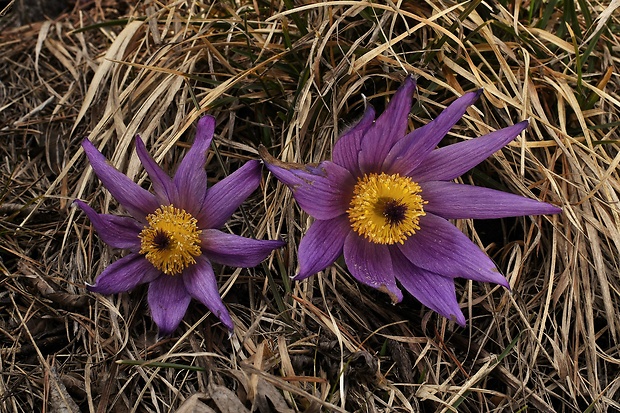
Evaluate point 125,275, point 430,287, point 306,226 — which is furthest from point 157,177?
point 430,287

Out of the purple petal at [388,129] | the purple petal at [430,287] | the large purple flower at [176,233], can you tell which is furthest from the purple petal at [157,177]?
the purple petal at [430,287]

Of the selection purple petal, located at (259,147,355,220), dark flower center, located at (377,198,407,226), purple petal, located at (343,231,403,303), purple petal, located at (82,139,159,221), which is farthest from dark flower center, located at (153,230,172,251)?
dark flower center, located at (377,198,407,226)

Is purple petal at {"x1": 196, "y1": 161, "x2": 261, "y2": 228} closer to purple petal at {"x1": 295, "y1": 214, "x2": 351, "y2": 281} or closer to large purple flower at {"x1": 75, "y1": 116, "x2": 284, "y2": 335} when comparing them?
large purple flower at {"x1": 75, "y1": 116, "x2": 284, "y2": 335}

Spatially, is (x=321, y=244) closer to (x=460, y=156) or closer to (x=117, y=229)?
(x=460, y=156)

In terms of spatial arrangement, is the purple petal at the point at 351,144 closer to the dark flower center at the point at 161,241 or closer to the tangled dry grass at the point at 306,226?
the tangled dry grass at the point at 306,226

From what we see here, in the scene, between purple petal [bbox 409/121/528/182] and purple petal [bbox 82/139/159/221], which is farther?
purple petal [bbox 82/139/159/221]

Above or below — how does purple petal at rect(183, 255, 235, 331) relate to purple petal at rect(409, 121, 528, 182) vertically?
below
